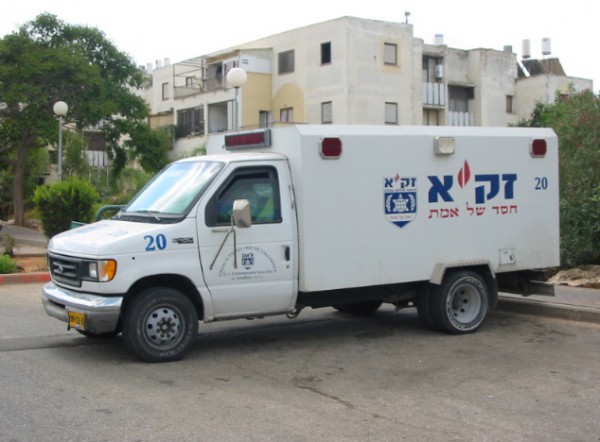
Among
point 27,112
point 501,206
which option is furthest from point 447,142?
point 27,112

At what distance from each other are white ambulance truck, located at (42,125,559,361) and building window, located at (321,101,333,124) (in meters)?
33.4

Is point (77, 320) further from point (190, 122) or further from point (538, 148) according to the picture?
point (190, 122)

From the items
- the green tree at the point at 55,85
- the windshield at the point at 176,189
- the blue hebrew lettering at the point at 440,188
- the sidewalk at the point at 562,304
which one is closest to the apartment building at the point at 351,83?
the green tree at the point at 55,85

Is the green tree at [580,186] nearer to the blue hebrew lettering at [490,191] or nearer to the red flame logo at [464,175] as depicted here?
the blue hebrew lettering at [490,191]

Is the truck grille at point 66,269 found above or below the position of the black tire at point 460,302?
above

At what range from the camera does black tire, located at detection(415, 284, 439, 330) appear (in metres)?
9.87

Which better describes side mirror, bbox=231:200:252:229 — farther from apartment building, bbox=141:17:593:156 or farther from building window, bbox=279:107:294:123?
building window, bbox=279:107:294:123

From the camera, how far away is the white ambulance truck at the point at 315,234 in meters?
8.12

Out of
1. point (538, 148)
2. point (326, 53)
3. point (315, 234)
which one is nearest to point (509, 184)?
point (538, 148)

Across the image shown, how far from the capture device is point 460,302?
10.1 meters

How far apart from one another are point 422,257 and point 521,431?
368 centimetres

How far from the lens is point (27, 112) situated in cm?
3070

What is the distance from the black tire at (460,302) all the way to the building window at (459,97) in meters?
40.7

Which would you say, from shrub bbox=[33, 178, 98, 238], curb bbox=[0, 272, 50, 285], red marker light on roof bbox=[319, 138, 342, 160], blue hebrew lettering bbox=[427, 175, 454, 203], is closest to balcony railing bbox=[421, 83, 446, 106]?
shrub bbox=[33, 178, 98, 238]
